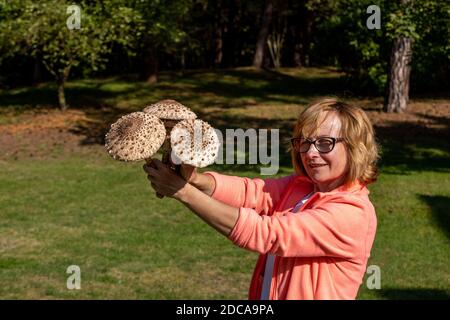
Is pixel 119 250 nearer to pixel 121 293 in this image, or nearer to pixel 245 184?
pixel 121 293

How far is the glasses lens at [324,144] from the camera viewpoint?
9.27 feet

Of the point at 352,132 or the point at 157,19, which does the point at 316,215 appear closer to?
the point at 352,132

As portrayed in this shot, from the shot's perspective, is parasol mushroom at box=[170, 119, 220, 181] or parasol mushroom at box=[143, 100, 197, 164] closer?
parasol mushroom at box=[170, 119, 220, 181]

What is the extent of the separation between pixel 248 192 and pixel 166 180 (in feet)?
2.36

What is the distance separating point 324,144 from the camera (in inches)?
111

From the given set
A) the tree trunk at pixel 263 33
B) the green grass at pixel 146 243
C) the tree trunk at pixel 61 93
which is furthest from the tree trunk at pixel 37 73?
the green grass at pixel 146 243

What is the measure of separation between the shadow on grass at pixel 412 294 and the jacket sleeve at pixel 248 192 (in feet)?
15.7

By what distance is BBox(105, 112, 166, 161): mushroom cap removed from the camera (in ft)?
8.22

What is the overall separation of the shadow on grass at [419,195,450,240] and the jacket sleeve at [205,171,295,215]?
23.4ft

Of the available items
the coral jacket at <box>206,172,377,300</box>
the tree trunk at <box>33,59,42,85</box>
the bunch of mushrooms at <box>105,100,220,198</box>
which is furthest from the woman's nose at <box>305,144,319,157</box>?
the tree trunk at <box>33,59,42,85</box>

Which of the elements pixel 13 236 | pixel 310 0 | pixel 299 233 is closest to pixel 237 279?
pixel 13 236

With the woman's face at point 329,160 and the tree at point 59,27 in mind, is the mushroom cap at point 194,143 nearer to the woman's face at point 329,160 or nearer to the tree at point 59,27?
the woman's face at point 329,160

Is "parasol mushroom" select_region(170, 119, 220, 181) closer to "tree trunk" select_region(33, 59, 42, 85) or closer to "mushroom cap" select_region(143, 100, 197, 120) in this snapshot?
"mushroom cap" select_region(143, 100, 197, 120)

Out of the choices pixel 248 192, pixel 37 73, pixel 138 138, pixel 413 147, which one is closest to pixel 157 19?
pixel 413 147
